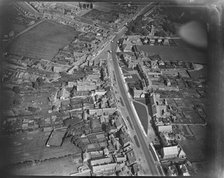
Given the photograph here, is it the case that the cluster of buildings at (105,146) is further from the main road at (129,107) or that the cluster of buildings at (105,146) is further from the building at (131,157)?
the main road at (129,107)

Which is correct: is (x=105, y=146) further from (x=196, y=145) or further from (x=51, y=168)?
(x=196, y=145)

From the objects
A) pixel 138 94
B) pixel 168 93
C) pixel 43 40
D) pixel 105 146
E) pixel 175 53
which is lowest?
pixel 105 146

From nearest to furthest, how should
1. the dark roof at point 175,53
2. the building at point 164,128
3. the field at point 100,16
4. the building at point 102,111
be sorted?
the building at point 164,128
the building at point 102,111
the dark roof at point 175,53
the field at point 100,16

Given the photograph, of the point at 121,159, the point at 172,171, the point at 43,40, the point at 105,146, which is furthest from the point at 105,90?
the point at 43,40

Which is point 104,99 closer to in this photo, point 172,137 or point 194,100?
point 172,137

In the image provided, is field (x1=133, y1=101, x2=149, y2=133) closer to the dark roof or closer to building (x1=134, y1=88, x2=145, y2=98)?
building (x1=134, y1=88, x2=145, y2=98)

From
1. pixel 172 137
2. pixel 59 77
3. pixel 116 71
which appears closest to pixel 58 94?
pixel 59 77

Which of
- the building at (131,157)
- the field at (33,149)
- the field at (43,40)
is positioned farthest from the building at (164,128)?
the field at (43,40)
